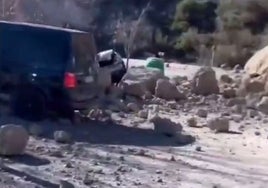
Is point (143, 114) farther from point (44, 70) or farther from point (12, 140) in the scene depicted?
point (12, 140)

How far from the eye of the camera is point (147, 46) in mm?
56281

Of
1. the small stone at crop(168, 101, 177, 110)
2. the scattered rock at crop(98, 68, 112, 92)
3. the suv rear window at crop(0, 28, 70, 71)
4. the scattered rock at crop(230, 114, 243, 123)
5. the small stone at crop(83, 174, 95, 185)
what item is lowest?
the small stone at crop(83, 174, 95, 185)

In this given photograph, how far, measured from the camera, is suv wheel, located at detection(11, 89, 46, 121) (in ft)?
57.0

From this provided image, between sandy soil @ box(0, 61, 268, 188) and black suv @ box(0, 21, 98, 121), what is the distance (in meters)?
0.37

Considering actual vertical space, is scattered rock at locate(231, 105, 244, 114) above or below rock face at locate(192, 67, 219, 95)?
below

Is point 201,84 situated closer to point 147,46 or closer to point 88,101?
point 88,101

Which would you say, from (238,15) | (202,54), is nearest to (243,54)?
(202,54)

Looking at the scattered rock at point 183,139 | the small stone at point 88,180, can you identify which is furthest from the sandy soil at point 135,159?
the scattered rock at point 183,139

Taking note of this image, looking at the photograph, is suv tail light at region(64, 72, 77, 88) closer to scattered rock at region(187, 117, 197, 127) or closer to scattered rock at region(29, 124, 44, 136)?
scattered rock at region(29, 124, 44, 136)

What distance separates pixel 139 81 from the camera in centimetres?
2664

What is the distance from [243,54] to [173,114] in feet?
89.3

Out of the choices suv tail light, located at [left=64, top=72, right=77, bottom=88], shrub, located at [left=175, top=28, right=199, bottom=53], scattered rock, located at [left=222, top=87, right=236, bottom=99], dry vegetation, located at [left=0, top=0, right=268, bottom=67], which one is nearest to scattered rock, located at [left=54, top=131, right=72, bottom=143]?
suv tail light, located at [left=64, top=72, right=77, bottom=88]

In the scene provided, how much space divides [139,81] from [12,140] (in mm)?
13776

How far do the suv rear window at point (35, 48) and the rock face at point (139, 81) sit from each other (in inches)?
289
